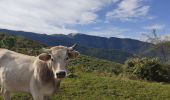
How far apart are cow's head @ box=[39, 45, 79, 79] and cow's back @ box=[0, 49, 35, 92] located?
86 centimetres

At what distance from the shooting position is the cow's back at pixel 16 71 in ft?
40.0

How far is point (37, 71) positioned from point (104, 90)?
8.11 meters

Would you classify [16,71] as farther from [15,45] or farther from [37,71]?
[15,45]

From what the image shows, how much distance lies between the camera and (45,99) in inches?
467

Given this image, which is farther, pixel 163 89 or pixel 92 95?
pixel 163 89

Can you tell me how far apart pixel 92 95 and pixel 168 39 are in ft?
195

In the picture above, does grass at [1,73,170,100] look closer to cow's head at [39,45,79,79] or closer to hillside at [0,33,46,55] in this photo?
cow's head at [39,45,79,79]

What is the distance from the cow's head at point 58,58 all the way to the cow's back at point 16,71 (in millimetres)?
858

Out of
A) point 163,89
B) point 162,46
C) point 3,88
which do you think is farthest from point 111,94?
point 162,46

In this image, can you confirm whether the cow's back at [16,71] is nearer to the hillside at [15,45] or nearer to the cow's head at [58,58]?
the cow's head at [58,58]

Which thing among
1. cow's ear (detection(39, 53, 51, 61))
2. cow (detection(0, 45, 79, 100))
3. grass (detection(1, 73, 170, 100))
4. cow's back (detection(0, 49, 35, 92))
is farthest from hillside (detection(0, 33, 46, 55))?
A: cow's ear (detection(39, 53, 51, 61))

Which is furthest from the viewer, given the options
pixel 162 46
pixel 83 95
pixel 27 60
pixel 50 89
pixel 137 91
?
pixel 162 46

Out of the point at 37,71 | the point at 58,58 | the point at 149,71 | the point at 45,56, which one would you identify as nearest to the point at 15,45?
the point at 149,71

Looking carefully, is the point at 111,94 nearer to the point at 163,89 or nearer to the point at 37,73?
the point at 163,89
